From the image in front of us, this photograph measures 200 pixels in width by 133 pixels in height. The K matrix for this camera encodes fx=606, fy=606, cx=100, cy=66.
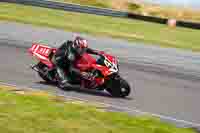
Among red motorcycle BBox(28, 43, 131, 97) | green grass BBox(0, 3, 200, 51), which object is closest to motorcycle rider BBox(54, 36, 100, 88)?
red motorcycle BBox(28, 43, 131, 97)

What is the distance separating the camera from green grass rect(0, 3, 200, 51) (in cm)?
2753

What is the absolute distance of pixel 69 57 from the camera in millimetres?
14203

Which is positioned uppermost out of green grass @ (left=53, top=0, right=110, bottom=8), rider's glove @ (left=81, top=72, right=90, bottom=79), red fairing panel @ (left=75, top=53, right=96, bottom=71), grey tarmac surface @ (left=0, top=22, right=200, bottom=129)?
red fairing panel @ (left=75, top=53, right=96, bottom=71)

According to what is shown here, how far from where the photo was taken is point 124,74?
1786cm

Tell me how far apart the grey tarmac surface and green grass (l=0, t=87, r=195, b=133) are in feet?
4.96

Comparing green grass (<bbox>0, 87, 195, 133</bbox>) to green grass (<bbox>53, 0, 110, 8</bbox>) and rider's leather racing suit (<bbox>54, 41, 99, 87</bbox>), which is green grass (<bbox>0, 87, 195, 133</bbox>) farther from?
green grass (<bbox>53, 0, 110, 8</bbox>)

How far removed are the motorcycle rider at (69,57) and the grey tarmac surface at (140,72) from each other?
357 millimetres

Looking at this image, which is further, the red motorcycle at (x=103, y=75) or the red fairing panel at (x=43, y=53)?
the red fairing panel at (x=43, y=53)

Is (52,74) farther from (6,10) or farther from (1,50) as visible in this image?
(6,10)

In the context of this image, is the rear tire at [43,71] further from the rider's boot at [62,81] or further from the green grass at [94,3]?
the green grass at [94,3]

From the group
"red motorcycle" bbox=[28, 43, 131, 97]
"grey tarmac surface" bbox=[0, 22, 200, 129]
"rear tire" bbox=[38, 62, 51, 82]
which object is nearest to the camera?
"grey tarmac surface" bbox=[0, 22, 200, 129]

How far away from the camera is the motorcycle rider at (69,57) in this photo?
14.1 m

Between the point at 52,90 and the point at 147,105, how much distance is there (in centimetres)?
227

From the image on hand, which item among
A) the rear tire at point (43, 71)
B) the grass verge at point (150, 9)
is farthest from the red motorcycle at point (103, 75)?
the grass verge at point (150, 9)
